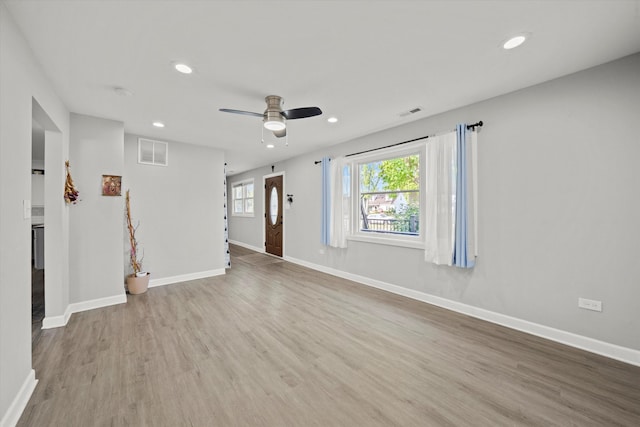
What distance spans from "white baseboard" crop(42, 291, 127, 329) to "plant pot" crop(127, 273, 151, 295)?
0.26 metres

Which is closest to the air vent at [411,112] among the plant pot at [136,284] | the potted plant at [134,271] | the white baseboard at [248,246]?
the potted plant at [134,271]

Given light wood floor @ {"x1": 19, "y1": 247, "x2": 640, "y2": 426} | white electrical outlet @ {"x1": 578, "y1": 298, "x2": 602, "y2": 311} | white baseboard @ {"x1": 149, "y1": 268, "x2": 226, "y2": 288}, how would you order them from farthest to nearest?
white baseboard @ {"x1": 149, "y1": 268, "x2": 226, "y2": 288} → white electrical outlet @ {"x1": 578, "y1": 298, "x2": 602, "y2": 311} → light wood floor @ {"x1": 19, "y1": 247, "x2": 640, "y2": 426}

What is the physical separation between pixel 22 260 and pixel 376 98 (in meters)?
3.46

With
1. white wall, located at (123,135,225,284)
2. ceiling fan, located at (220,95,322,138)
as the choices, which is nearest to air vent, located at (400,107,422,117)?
ceiling fan, located at (220,95,322,138)

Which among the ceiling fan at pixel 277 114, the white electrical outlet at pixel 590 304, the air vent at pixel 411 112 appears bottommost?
the white electrical outlet at pixel 590 304

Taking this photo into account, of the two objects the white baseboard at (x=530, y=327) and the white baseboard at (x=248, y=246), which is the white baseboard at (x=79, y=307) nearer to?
the white baseboard at (x=530, y=327)

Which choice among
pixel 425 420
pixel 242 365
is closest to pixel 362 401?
pixel 425 420

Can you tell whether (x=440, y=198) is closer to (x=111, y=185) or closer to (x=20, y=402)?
(x=20, y=402)

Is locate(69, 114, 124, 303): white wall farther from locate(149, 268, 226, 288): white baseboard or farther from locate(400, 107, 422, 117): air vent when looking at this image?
locate(400, 107, 422, 117): air vent

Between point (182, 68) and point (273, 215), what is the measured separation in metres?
4.99

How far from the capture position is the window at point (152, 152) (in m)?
4.41

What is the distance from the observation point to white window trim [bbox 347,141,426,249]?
3.79 metres

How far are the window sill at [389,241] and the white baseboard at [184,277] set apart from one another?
2.75m

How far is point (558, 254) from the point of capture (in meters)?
2.60
